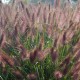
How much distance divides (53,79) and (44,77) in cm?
9

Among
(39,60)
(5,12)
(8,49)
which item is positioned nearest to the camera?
(39,60)

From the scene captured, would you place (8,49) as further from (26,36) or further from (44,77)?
(44,77)

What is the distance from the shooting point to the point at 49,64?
90.2 inches

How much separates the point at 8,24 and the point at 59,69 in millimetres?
778

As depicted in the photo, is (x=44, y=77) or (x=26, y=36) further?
(x=26, y=36)

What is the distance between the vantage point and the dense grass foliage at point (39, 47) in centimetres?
208

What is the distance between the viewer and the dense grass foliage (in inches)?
81.9

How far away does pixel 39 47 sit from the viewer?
81.5 inches

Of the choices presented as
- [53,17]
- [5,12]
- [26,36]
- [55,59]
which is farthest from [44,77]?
[5,12]

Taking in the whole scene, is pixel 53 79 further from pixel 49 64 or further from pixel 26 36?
pixel 26 36

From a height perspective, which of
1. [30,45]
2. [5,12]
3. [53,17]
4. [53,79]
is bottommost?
[53,79]

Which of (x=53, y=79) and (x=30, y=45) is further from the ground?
(x=30, y=45)

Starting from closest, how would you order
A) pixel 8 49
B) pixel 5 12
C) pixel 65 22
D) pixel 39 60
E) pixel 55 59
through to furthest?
1. pixel 55 59
2. pixel 39 60
3. pixel 8 49
4. pixel 65 22
5. pixel 5 12

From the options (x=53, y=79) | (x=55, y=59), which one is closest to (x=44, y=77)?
(x=53, y=79)
